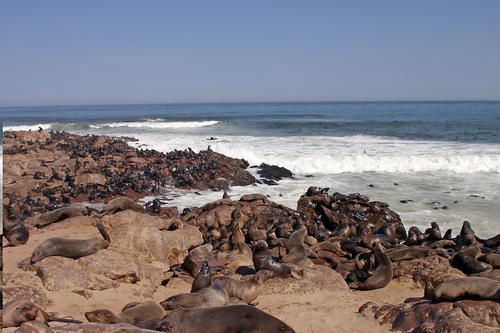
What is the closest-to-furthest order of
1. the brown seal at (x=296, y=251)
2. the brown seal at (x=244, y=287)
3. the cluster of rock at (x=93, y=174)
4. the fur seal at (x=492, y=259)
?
the brown seal at (x=244, y=287) < the fur seal at (x=492, y=259) < the brown seal at (x=296, y=251) < the cluster of rock at (x=93, y=174)

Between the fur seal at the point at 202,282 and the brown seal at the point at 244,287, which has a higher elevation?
the fur seal at the point at 202,282

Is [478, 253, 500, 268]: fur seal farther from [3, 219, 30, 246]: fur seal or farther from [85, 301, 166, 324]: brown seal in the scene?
[3, 219, 30, 246]: fur seal

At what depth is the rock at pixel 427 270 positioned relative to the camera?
8.19m

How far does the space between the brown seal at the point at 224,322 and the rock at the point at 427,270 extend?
141 inches

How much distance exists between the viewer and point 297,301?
759 centimetres

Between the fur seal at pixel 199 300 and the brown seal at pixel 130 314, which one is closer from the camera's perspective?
the brown seal at pixel 130 314

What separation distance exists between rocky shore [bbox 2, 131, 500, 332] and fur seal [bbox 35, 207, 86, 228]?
29 mm

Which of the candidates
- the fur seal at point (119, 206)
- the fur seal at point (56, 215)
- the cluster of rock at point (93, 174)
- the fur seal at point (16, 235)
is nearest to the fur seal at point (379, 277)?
the fur seal at point (119, 206)

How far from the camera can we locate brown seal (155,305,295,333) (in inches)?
211

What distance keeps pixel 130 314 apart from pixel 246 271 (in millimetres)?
2898

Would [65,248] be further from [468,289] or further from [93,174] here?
[93,174]

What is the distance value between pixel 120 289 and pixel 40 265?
1.19 m

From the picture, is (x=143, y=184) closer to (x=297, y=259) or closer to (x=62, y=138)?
(x=297, y=259)

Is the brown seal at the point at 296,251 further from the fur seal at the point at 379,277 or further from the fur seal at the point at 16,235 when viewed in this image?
the fur seal at the point at 16,235
